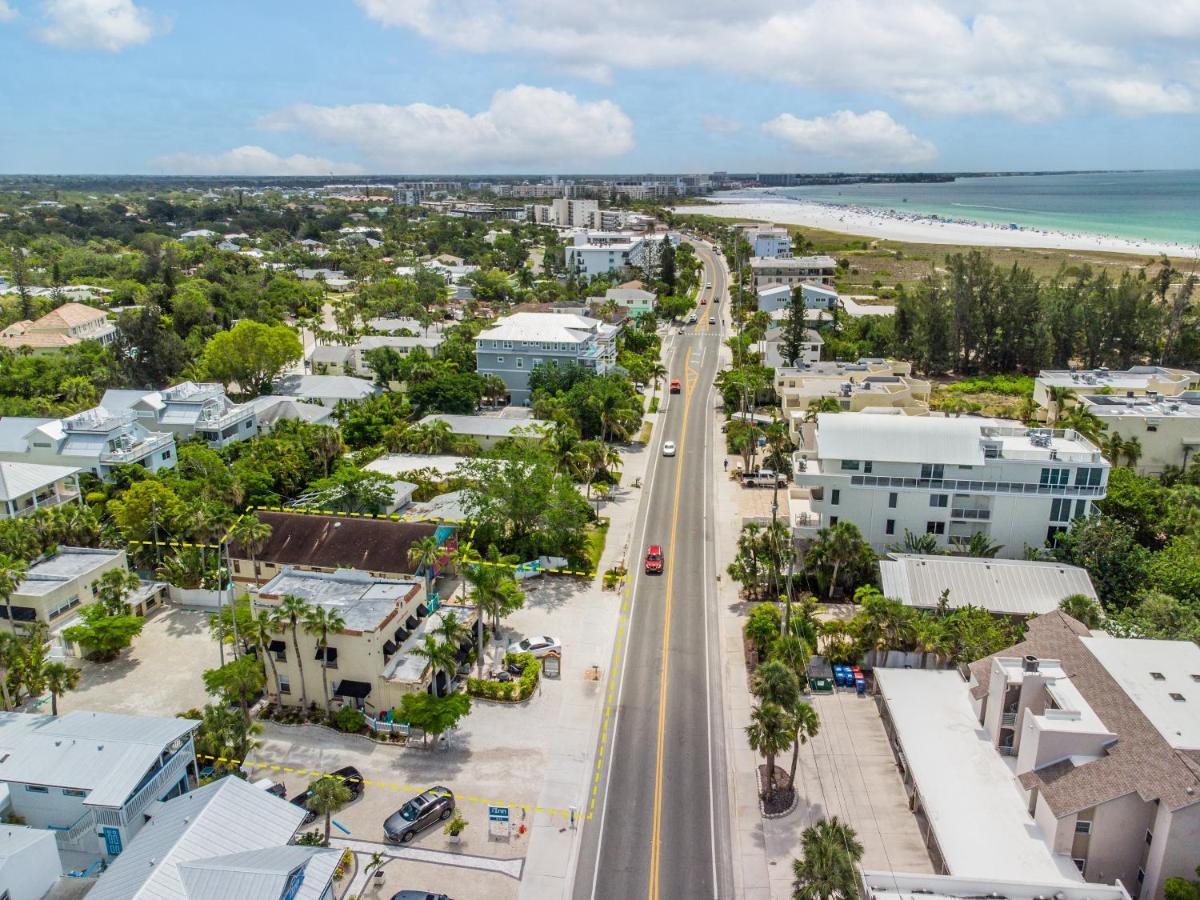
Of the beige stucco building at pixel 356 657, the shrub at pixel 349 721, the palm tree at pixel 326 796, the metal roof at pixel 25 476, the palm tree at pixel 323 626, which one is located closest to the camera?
the palm tree at pixel 326 796

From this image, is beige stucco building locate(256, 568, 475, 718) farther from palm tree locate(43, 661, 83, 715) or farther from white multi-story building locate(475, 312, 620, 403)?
white multi-story building locate(475, 312, 620, 403)

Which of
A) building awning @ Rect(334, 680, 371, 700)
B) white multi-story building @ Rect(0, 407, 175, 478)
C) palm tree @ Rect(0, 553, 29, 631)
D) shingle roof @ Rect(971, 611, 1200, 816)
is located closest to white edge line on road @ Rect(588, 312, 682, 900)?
building awning @ Rect(334, 680, 371, 700)

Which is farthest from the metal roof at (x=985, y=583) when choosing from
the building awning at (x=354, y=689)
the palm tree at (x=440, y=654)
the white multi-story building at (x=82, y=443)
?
the white multi-story building at (x=82, y=443)

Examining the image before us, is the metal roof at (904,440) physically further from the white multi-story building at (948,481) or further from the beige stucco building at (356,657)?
the beige stucco building at (356,657)

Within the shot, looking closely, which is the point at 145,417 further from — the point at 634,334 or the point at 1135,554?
the point at 1135,554

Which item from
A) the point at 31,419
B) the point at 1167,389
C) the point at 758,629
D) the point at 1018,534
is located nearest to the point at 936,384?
the point at 1167,389
